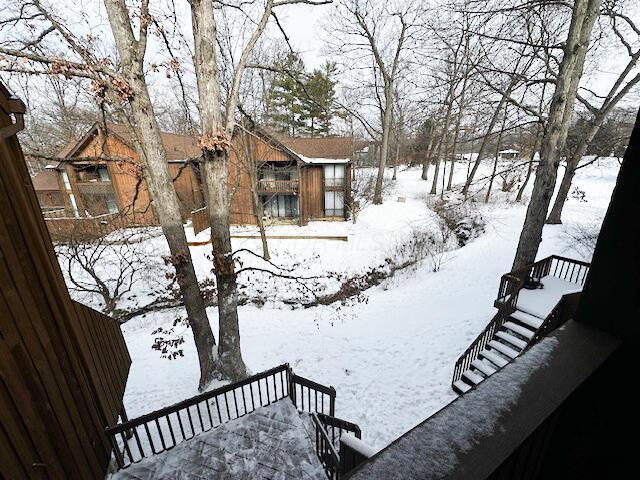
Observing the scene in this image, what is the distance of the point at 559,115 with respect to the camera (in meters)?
7.26

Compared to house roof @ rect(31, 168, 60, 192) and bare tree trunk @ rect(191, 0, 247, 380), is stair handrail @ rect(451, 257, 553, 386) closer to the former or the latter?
bare tree trunk @ rect(191, 0, 247, 380)

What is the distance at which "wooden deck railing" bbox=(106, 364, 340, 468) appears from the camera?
4051 millimetres

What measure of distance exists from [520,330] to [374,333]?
4.22 m

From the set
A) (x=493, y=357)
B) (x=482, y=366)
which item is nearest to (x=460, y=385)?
(x=482, y=366)

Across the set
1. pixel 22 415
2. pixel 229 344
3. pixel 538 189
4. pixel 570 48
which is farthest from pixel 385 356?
pixel 570 48

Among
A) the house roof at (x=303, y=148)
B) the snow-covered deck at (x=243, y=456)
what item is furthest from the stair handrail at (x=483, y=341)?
the house roof at (x=303, y=148)

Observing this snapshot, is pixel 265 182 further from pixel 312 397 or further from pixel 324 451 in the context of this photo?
pixel 324 451

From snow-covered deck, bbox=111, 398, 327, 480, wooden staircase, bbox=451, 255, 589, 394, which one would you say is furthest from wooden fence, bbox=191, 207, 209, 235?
wooden staircase, bbox=451, 255, 589, 394

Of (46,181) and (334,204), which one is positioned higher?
(46,181)

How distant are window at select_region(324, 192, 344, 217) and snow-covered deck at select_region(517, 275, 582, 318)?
1462 centimetres

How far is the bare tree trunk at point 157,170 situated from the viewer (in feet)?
14.8

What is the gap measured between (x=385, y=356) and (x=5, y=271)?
836cm

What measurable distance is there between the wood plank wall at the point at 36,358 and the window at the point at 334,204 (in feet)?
63.1

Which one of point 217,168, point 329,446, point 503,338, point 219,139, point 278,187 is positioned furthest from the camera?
point 278,187
